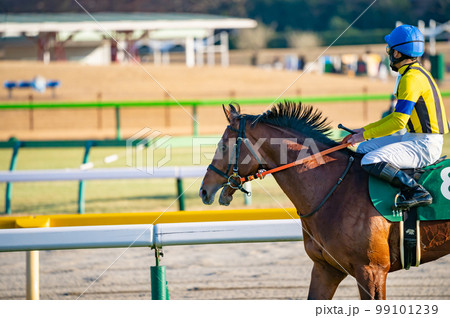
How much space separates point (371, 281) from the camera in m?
4.05

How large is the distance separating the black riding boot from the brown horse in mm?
161

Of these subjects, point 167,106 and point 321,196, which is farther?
point 167,106

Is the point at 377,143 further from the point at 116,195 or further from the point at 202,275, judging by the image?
the point at 116,195

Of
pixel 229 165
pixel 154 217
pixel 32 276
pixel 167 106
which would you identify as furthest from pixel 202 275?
pixel 167 106

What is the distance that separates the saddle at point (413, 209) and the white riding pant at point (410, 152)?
99 mm

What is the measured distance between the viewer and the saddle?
4152 mm

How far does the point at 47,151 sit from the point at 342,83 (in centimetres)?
1881

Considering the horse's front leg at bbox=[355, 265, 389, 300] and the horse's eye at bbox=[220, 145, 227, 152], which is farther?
the horse's eye at bbox=[220, 145, 227, 152]

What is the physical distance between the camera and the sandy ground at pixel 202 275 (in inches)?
232

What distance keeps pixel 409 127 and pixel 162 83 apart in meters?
27.7

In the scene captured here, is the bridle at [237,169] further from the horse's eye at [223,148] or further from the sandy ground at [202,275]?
the sandy ground at [202,275]

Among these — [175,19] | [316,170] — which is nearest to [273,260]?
[316,170]

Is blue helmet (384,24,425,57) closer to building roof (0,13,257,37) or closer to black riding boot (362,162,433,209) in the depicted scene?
black riding boot (362,162,433,209)

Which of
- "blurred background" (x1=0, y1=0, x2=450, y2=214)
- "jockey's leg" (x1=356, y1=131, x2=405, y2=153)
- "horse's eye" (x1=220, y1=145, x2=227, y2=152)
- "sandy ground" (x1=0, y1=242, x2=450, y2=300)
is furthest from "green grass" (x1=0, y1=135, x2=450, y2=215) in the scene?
"horse's eye" (x1=220, y1=145, x2=227, y2=152)
